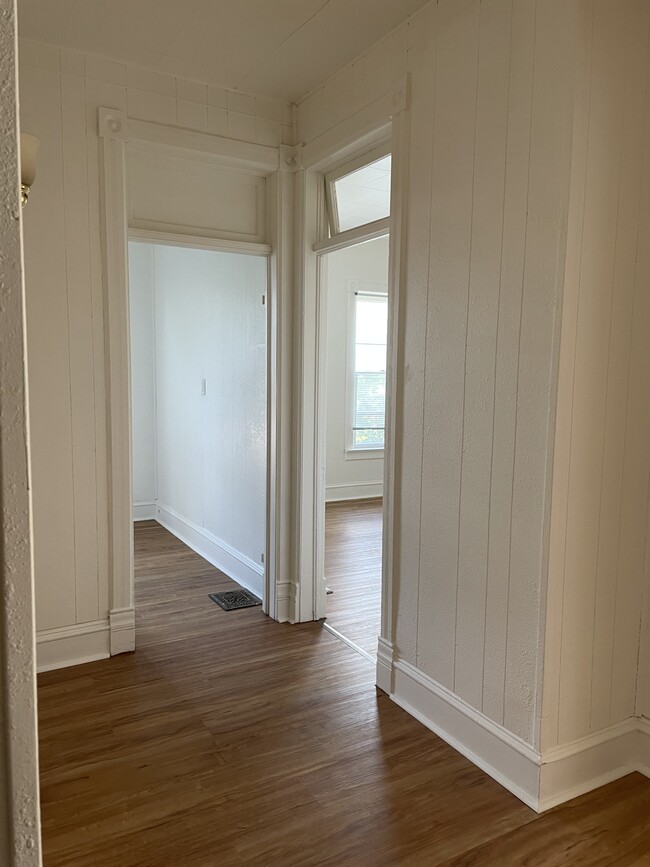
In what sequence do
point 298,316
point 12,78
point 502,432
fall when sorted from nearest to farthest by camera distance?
point 12,78 < point 502,432 < point 298,316

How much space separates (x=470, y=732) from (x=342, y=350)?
5061 mm

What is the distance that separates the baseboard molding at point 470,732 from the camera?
2172 millimetres

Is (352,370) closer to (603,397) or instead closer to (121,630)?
(121,630)

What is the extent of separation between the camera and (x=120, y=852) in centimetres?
194

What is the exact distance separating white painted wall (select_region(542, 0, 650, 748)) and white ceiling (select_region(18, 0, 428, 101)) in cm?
94

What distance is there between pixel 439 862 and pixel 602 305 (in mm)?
1778

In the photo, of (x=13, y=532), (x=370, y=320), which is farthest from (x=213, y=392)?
(x=13, y=532)

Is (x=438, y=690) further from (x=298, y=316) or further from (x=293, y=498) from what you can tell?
(x=298, y=316)

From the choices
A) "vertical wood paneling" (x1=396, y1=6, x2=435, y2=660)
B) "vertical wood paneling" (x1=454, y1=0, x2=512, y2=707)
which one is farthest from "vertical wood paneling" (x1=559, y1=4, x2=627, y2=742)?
"vertical wood paneling" (x1=396, y1=6, x2=435, y2=660)

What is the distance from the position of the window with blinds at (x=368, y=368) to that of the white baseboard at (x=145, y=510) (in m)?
2.36

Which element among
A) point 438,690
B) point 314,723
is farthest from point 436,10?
point 314,723

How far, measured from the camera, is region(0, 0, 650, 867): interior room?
6.71 ft

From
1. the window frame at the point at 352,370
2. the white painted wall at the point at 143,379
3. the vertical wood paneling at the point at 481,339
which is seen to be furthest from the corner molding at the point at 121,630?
the window frame at the point at 352,370

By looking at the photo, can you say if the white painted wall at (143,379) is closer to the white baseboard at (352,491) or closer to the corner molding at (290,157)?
the white baseboard at (352,491)
